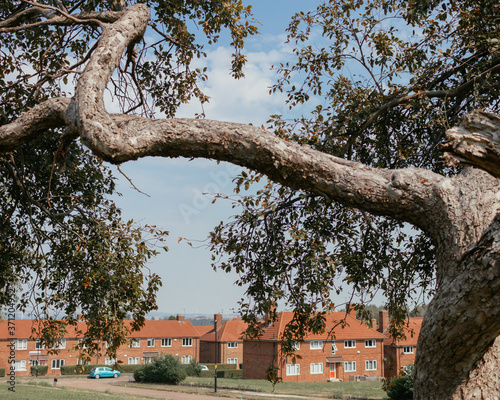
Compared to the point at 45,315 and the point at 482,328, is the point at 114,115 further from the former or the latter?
the point at 45,315

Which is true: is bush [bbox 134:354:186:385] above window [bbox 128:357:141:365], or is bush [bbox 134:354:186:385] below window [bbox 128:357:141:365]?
above

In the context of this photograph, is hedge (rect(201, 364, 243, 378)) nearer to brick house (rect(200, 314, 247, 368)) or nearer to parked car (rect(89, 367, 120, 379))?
brick house (rect(200, 314, 247, 368))

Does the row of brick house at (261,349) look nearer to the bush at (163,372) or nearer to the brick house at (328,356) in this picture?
the brick house at (328,356)

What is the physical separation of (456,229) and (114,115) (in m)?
3.05

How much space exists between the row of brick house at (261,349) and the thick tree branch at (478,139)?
4308 centimetres

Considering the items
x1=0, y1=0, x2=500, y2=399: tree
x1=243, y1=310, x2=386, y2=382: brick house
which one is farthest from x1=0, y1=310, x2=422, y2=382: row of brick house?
x1=0, y1=0, x2=500, y2=399: tree

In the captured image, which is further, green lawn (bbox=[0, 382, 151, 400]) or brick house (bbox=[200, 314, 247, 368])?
brick house (bbox=[200, 314, 247, 368])

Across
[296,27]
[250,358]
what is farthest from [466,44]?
[250,358]

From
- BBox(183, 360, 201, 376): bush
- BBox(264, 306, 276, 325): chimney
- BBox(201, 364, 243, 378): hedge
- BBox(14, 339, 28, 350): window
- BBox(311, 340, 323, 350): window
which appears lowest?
BBox(201, 364, 243, 378): hedge

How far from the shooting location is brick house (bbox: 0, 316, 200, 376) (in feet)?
198

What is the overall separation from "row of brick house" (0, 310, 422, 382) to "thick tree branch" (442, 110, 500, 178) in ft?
141

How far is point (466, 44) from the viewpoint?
805 cm

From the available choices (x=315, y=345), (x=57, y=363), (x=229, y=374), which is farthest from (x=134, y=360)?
(x=315, y=345)

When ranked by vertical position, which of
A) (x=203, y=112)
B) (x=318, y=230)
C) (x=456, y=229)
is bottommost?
(x=456, y=229)
